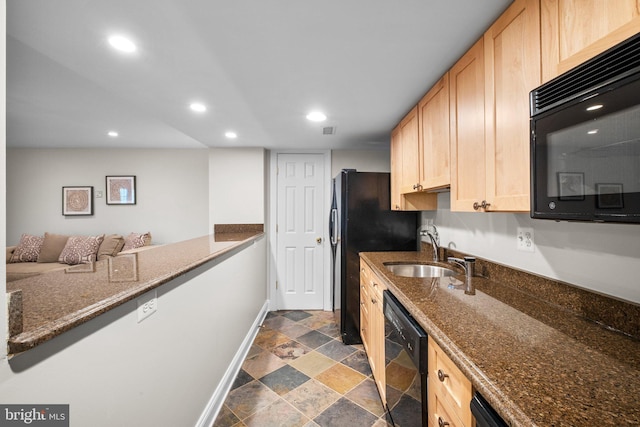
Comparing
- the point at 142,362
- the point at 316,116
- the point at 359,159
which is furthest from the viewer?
the point at 359,159

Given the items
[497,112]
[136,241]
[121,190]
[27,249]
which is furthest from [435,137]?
[27,249]

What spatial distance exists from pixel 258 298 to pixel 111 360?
7.80 ft

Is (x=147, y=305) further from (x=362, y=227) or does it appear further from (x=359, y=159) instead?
(x=359, y=159)

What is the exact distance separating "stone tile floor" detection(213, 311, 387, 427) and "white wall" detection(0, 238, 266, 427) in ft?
0.86

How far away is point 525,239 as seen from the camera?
53.6 inches

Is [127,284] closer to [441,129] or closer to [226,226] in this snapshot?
[441,129]

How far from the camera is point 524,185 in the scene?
3.27 feet

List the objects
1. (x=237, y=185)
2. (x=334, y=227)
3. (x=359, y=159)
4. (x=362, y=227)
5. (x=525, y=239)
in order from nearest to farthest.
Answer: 1. (x=525, y=239)
2. (x=362, y=227)
3. (x=334, y=227)
4. (x=237, y=185)
5. (x=359, y=159)

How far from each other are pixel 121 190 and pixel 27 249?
1387mm

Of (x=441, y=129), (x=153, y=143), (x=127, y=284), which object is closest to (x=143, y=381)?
(x=127, y=284)

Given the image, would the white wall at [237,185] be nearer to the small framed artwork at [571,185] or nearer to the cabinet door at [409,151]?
the cabinet door at [409,151]

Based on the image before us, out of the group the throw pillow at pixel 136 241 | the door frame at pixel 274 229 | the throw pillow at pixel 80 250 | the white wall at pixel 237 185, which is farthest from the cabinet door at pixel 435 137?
the throw pillow at pixel 80 250

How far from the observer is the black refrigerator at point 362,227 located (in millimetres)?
2670

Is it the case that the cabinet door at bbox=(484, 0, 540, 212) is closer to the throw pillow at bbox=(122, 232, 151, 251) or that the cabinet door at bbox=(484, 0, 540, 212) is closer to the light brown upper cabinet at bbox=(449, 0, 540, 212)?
the light brown upper cabinet at bbox=(449, 0, 540, 212)
